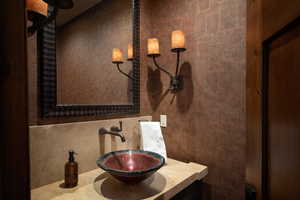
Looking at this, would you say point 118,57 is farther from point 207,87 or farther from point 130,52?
point 207,87

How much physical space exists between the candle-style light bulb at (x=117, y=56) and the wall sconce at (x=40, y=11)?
0.46m

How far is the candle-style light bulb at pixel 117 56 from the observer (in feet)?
4.07

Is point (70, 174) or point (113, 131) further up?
point (113, 131)

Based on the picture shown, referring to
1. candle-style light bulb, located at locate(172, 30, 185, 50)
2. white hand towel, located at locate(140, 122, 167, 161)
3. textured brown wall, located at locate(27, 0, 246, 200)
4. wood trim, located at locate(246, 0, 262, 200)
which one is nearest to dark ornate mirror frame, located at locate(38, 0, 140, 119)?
white hand towel, located at locate(140, 122, 167, 161)

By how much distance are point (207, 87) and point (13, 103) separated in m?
1.15

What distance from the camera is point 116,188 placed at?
842mm

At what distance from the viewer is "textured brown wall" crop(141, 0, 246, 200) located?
1.06 m

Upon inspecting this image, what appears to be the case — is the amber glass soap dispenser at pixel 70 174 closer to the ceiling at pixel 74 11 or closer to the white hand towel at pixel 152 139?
the white hand towel at pixel 152 139

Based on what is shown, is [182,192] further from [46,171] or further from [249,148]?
[46,171]

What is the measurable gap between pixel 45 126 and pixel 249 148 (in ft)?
3.25

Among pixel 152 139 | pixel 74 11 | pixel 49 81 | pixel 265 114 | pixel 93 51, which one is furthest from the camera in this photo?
pixel 152 139

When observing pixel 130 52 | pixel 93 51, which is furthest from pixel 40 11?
pixel 130 52

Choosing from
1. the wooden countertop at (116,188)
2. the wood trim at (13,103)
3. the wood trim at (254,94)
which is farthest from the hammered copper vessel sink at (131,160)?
the wood trim at (13,103)

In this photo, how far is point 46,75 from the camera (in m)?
0.88
